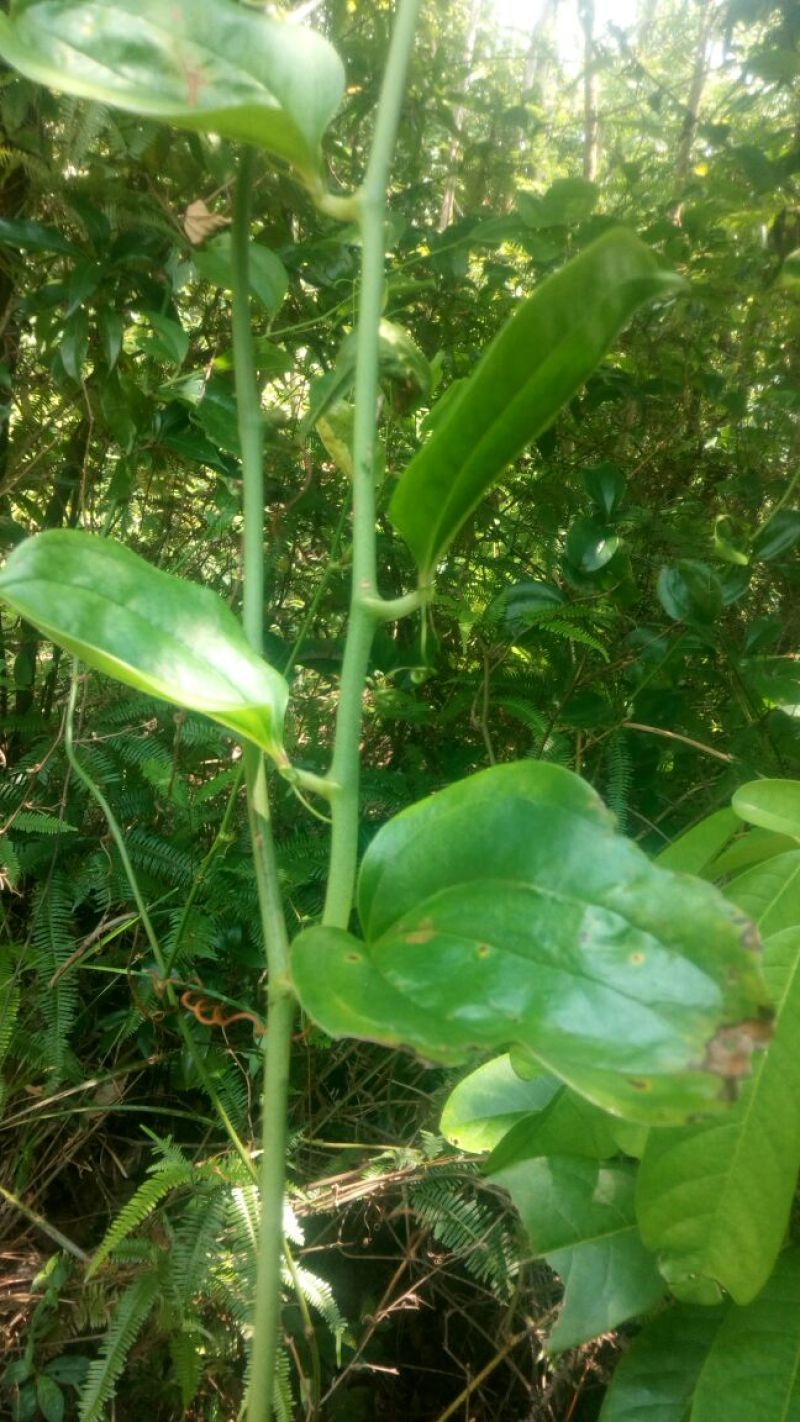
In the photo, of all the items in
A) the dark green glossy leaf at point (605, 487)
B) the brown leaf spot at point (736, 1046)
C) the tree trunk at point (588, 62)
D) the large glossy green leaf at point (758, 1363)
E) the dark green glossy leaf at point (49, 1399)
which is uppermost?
the tree trunk at point (588, 62)

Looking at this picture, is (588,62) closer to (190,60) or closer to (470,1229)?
(190,60)

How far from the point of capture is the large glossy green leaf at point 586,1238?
0.43 meters

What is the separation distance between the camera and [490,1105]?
511 millimetres

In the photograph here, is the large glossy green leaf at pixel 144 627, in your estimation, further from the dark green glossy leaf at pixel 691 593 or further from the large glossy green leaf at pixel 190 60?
the dark green glossy leaf at pixel 691 593

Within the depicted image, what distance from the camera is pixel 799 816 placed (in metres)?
0.39

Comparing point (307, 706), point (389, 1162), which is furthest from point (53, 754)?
point (389, 1162)

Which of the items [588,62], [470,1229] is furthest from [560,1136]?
[588,62]

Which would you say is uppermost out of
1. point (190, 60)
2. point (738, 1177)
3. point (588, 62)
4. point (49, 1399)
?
point (588, 62)

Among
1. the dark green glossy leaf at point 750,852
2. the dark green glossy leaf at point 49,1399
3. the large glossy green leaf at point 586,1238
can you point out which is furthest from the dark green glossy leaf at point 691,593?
the dark green glossy leaf at point 49,1399

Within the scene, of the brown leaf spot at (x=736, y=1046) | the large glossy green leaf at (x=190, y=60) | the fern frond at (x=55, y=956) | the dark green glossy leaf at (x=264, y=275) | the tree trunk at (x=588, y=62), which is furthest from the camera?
the tree trunk at (x=588, y=62)

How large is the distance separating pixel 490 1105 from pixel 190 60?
0.50 meters

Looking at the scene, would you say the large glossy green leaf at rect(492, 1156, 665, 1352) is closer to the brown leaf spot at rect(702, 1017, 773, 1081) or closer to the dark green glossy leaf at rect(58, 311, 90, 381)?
the brown leaf spot at rect(702, 1017, 773, 1081)

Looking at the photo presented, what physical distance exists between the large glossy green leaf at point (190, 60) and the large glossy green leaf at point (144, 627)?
0.16 meters

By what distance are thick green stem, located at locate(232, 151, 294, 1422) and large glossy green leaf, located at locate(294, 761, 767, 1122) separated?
57mm
